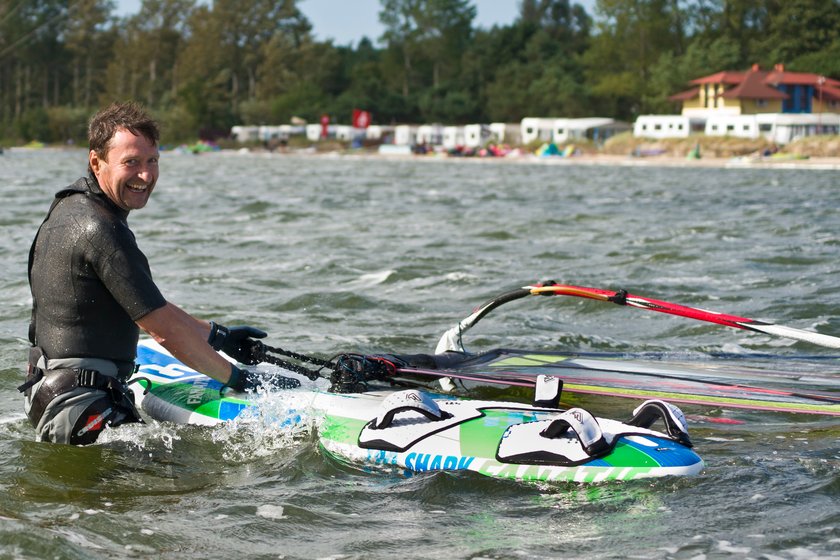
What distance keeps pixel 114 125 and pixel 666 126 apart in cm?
7116

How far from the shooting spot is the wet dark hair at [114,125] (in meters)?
5.45

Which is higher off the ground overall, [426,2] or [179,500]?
[426,2]

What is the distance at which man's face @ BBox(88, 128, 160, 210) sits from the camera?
543 centimetres

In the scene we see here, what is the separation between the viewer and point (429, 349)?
954 centimetres

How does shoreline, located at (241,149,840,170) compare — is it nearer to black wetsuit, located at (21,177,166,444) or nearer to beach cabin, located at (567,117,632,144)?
beach cabin, located at (567,117,632,144)

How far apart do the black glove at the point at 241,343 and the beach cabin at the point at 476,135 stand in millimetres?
80550

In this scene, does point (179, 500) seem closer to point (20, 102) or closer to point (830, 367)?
point (830, 367)

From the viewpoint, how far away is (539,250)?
17.5m

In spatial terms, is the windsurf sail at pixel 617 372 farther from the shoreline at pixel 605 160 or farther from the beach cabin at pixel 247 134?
the beach cabin at pixel 247 134

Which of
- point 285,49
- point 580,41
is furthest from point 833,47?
point 285,49

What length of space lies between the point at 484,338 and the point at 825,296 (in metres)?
4.27

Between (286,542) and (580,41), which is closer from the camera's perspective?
(286,542)

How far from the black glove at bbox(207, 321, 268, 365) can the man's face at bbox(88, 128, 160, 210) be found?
116 cm

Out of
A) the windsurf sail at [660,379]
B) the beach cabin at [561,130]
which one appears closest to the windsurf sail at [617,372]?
the windsurf sail at [660,379]
